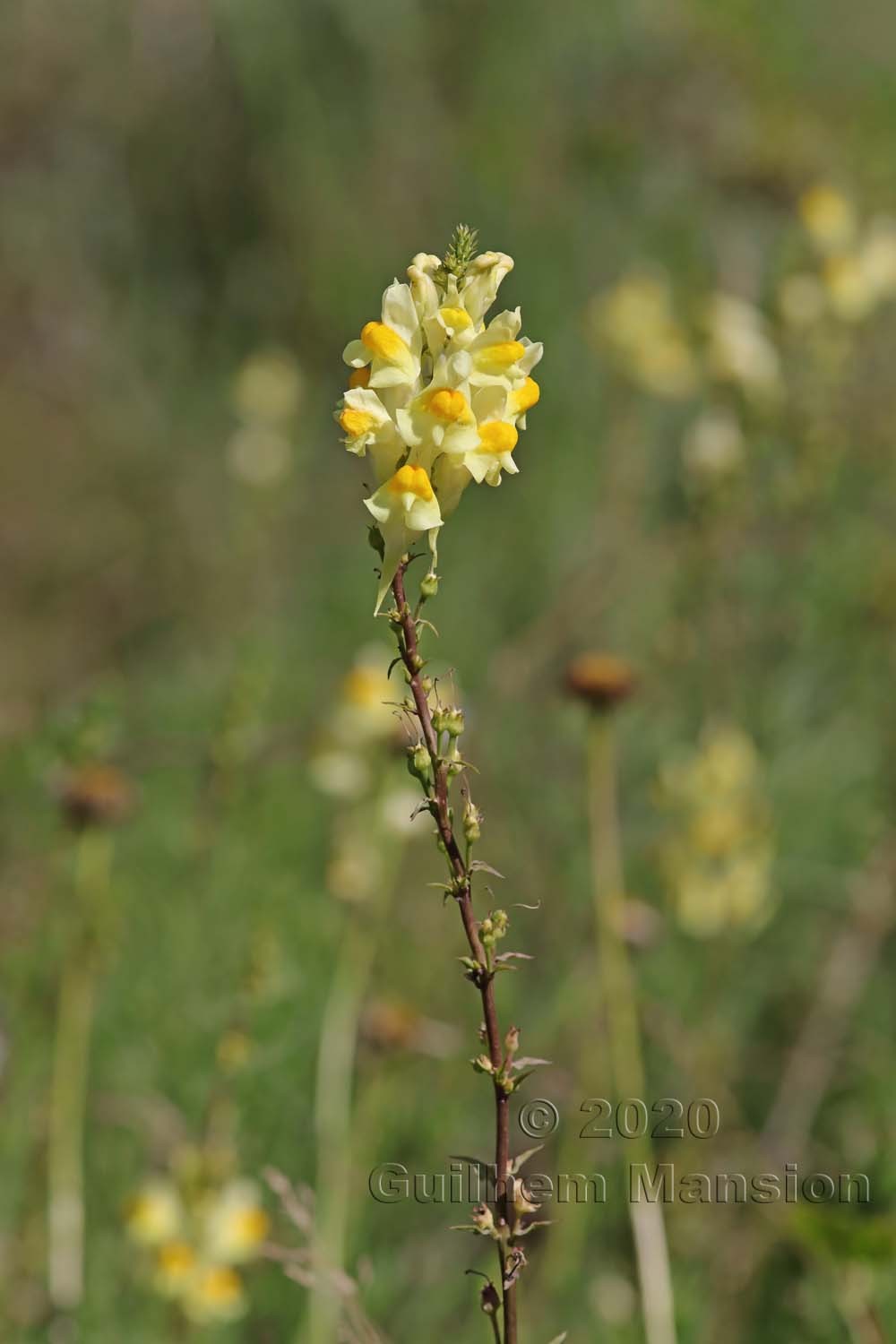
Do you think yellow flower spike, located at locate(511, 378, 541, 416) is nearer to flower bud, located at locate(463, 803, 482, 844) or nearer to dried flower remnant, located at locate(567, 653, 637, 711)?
flower bud, located at locate(463, 803, 482, 844)

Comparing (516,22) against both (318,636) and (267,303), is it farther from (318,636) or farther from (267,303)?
(318,636)

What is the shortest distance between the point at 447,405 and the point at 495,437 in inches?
2.2

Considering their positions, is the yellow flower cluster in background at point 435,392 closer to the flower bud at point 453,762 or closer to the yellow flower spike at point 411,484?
the yellow flower spike at point 411,484

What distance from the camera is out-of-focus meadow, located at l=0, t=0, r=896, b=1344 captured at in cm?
195

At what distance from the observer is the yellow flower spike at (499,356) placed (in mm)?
923

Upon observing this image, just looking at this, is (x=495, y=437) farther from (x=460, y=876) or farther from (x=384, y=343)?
(x=460, y=876)

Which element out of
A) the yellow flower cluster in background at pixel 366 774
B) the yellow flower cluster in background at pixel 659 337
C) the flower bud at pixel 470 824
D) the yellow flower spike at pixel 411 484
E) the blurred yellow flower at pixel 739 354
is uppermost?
the yellow flower cluster in background at pixel 659 337

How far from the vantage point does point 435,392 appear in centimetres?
91

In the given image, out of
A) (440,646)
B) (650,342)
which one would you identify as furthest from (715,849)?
(650,342)

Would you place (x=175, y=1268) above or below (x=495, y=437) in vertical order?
below

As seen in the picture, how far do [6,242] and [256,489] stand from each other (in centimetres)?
174

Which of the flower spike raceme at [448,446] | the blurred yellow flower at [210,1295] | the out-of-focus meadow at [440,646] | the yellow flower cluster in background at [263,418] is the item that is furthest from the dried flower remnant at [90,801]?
the yellow flower cluster in background at [263,418]

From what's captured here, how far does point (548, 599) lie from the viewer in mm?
3760

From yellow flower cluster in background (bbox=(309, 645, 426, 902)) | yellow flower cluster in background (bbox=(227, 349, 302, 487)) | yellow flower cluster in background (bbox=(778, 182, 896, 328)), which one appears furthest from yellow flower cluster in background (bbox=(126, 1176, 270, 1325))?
yellow flower cluster in background (bbox=(227, 349, 302, 487))
